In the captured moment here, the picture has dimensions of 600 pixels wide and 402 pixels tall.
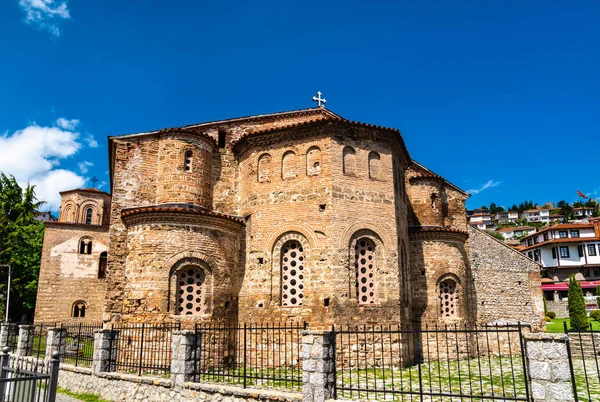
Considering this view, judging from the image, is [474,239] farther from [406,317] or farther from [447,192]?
[406,317]

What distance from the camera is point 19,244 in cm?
2933

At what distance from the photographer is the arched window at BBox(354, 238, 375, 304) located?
1390cm

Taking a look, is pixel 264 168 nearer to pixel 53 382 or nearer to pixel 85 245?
pixel 53 382

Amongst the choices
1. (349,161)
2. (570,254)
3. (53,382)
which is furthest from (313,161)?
(570,254)

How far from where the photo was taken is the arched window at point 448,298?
55.1 feet

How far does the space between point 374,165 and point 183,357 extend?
9008 millimetres

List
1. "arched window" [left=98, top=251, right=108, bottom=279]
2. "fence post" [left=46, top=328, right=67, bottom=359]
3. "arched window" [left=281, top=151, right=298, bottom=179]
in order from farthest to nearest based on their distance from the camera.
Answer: "arched window" [left=98, top=251, right=108, bottom=279]
"arched window" [left=281, top=151, right=298, bottom=179]
"fence post" [left=46, top=328, right=67, bottom=359]

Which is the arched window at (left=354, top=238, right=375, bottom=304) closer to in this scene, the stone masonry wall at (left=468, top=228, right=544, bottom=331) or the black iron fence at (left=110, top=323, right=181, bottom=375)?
the black iron fence at (left=110, top=323, right=181, bottom=375)

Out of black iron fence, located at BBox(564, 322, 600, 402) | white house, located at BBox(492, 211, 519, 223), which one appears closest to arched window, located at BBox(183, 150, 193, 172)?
black iron fence, located at BBox(564, 322, 600, 402)

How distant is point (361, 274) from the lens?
14.1 meters

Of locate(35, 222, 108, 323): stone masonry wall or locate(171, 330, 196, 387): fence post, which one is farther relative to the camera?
locate(35, 222, 108, 323): stone masonry wall

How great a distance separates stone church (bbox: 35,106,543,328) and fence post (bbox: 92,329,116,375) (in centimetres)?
212

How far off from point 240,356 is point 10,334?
815 centimetres

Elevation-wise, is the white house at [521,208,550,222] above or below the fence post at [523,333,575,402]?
above
